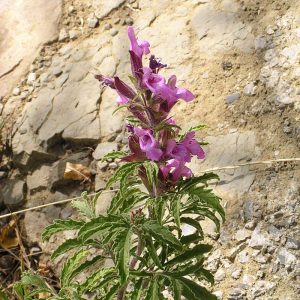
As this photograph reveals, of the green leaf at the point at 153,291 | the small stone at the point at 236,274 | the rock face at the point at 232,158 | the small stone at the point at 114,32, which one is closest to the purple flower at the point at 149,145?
the green leaf at the point at 153,291

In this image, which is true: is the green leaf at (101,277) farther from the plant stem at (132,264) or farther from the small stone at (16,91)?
the small stone at (16,91)

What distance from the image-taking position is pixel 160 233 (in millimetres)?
2018

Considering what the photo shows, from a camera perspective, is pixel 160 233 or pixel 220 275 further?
pixel 220 275

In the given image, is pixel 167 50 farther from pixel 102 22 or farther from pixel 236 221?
pixel 236 221

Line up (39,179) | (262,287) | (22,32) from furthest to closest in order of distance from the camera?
(22,32), (39,179), (262,287)

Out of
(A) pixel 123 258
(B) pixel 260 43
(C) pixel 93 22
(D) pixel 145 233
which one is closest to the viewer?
(A) pixel 123 258

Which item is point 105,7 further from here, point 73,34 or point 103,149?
point 103,149

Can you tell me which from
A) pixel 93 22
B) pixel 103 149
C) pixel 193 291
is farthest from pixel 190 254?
pixel 93 22

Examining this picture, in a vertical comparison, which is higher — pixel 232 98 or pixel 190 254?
pixel 190 254

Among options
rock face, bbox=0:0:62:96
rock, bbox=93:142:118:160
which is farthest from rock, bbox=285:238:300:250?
rock face, bbox=0:0:62:96

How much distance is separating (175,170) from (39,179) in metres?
1.96

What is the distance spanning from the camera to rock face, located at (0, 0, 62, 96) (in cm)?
439

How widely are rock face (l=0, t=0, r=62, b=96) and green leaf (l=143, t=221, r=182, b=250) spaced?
2617 millimetres

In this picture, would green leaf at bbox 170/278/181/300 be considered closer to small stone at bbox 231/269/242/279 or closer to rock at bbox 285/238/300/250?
small stone at bbox 231/269/242/279
